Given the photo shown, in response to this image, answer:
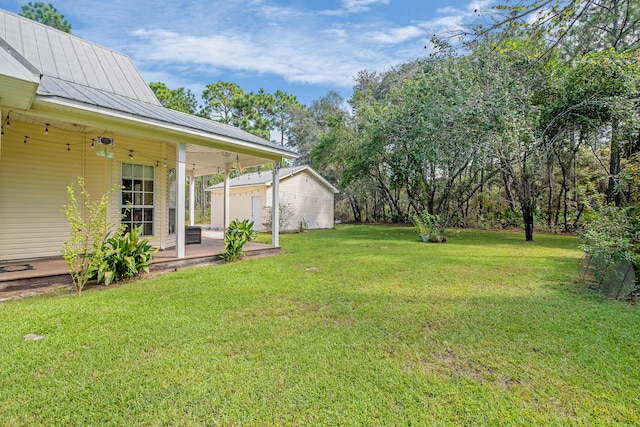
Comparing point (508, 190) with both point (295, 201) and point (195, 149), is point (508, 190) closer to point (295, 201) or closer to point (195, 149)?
point (295, 201)

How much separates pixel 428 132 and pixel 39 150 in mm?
10382

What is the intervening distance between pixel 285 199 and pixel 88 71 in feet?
33.9

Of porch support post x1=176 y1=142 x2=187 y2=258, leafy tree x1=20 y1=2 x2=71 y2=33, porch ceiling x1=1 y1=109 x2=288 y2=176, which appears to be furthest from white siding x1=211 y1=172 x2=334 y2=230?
leafy tree x1=20 y1=2 x2=71 y2=33

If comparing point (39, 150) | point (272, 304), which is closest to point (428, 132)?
point (272, 304)

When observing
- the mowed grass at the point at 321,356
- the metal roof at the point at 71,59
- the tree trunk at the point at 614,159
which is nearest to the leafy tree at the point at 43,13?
the metal roof at the point at 71,59

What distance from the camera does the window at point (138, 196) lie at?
21.7 feet

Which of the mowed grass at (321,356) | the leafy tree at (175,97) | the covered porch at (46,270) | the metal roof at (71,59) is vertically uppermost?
the leafy tree at (175,97)

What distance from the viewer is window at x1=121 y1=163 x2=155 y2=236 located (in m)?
6.61

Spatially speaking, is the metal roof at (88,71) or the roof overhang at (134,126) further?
the metal roof at (88,71)

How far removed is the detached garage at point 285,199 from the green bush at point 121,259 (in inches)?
396

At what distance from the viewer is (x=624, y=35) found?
924 cm

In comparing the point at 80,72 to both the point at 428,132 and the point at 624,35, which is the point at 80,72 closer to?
the point at 428,132

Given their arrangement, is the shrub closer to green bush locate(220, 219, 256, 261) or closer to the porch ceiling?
the porch ceiling

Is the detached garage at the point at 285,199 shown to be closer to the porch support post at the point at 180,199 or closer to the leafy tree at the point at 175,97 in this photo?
the porch support post at the point at 180,199
